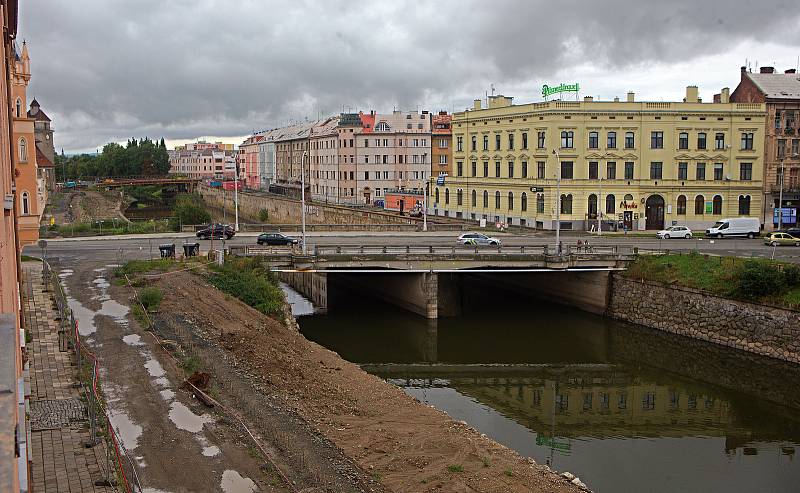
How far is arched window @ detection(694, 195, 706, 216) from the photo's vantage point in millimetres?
72062

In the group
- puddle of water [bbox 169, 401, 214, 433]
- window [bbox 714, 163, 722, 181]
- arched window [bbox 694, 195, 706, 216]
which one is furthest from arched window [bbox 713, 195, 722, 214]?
puddle of water [bbox 169, 401, 214, 433]

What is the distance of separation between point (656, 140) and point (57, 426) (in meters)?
63.7

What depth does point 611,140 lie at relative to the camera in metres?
71.8

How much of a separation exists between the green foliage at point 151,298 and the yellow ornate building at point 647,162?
43690mm


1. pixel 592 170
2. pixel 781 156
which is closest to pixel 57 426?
pixel 592 170

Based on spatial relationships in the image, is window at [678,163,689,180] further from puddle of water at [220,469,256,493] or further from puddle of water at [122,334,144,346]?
puddle of water at [220,469,256,493]

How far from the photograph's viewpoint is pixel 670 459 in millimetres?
26656

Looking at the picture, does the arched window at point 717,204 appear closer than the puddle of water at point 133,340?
No

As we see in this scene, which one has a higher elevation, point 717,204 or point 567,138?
point 567,138

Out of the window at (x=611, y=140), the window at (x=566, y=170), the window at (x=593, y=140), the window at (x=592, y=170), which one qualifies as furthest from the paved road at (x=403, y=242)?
the window at (x=611, y=140)

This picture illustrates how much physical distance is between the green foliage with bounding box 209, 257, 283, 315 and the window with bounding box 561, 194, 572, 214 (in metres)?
35.3

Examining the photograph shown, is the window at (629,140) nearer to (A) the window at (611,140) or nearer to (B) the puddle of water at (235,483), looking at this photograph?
(A) the window at (611,140)

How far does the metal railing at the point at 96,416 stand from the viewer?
55.5ft

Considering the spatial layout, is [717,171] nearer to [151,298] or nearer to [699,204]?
[699,204]
